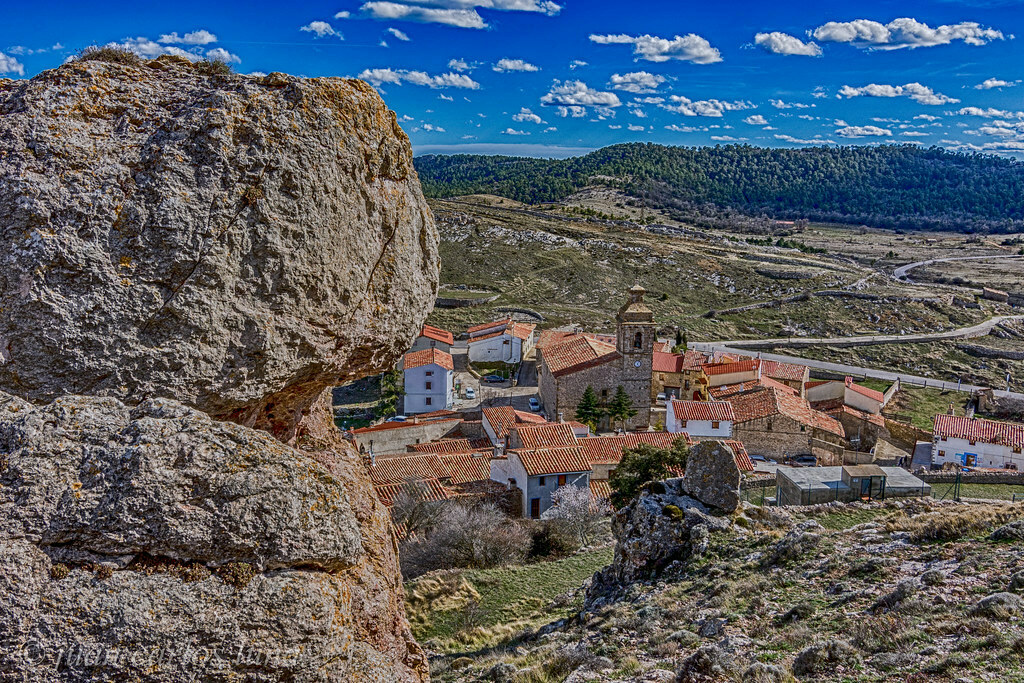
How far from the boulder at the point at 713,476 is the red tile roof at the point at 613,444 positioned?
11.5 m

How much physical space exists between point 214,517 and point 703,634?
7.79 metres

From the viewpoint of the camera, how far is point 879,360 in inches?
2318

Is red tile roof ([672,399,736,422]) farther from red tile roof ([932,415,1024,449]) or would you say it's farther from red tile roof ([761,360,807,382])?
red tile roof ([761,360,807,382])

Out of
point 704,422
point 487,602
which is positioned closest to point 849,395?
point 704,422

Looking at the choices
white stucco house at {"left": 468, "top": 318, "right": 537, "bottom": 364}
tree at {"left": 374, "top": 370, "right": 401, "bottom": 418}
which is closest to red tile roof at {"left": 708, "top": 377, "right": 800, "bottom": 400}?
white stucco house at {"left": 468, "top": 318, "right": 537, "bottom": 364}

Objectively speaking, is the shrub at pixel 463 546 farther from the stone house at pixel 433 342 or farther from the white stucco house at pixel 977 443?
the stone house at pixel 433 342

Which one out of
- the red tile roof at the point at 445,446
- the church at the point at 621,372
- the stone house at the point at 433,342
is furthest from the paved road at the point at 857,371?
Answer: the red tile roof at the point at 445,446

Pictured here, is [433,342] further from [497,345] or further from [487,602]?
[487,602]

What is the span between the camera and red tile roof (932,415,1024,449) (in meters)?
30.1

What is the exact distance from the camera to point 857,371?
5503cm

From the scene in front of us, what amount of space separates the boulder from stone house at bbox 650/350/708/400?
29.1 m

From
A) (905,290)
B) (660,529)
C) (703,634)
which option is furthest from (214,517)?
(905,290)

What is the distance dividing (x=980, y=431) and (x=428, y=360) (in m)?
26.6

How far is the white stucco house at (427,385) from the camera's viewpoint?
41094mm
